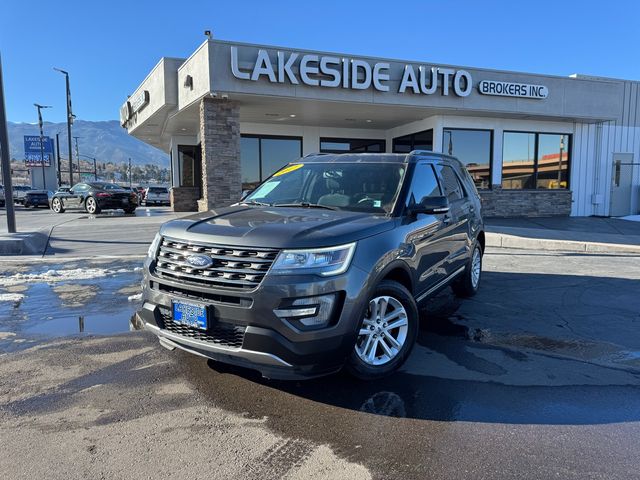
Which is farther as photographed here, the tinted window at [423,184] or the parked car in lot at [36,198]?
the parked car in lot at [36,198]

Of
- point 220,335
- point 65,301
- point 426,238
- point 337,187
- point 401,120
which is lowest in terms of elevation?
point 65,301

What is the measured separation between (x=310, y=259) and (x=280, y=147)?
16.8 metres

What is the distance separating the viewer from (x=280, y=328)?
10.2ft

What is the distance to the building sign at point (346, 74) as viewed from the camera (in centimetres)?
1309

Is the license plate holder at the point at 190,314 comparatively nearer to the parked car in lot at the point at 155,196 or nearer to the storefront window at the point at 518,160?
the storefront window at the point at 518,160

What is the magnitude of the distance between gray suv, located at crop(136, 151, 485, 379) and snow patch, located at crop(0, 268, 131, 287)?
15.2ft

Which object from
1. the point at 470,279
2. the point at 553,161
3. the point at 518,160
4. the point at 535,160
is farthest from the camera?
the point at 553,161

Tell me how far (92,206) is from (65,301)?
17.9 m

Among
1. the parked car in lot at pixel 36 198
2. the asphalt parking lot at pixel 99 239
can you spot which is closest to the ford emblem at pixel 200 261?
the asphalt parking lot at pixel 99 239

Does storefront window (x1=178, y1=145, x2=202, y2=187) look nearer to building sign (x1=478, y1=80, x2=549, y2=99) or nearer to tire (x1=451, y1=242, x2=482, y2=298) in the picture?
building sign (x1=478, y1=80, x2=549, y2=99)

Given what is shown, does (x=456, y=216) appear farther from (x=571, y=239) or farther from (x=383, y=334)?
(x=571, y=239)

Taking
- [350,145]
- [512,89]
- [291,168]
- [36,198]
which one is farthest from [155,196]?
[291,168]

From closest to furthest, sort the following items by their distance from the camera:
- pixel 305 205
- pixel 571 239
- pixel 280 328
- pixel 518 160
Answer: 1. pixel 280 328
2. pixel 305 205
3. pixel 571 239
4. pixel 518 160

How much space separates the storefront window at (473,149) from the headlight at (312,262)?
1548cm
